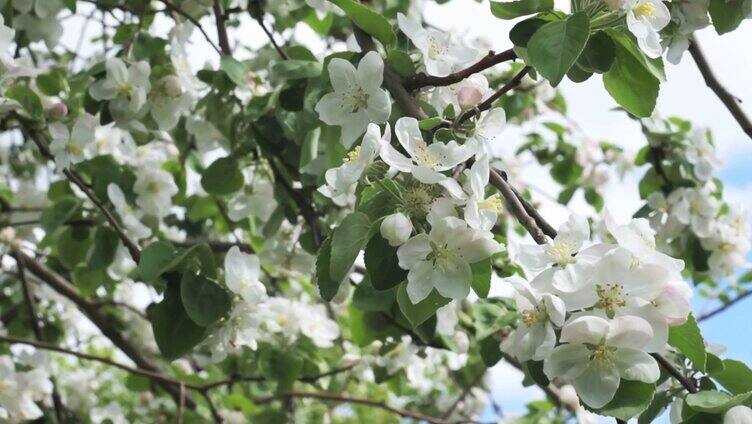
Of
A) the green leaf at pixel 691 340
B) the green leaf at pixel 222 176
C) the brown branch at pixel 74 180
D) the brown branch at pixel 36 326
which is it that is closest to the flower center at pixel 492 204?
the green leaf at pixel 691 340

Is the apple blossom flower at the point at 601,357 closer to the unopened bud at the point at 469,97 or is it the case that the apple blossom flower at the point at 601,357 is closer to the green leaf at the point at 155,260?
the unopened bud at the point at 469,97

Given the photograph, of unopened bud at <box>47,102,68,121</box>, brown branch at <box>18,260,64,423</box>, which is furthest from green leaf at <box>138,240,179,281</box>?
brown branch at <box>18,260,64,423</box>

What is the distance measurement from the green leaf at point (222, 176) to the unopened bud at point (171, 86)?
0.19 metres

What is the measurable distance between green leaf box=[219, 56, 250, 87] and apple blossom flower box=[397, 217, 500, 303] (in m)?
0.94

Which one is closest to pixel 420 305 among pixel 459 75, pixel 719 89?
pixel 459 75

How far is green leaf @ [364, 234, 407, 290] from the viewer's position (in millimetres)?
1125

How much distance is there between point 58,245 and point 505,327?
108cm

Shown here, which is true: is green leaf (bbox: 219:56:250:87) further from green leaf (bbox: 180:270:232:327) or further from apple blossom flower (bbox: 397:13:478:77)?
apple blossom flower (bbox: 397:13:478:77)

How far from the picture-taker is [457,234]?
3.55 ft

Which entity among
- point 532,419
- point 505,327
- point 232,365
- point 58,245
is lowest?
point 532,419

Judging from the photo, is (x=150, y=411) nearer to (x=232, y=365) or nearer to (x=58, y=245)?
(x=232, y=365)

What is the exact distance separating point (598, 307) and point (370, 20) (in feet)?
1.84

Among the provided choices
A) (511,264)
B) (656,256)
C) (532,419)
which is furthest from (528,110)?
(656,256)

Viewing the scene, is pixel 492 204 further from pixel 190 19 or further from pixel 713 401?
pixel 190 19
